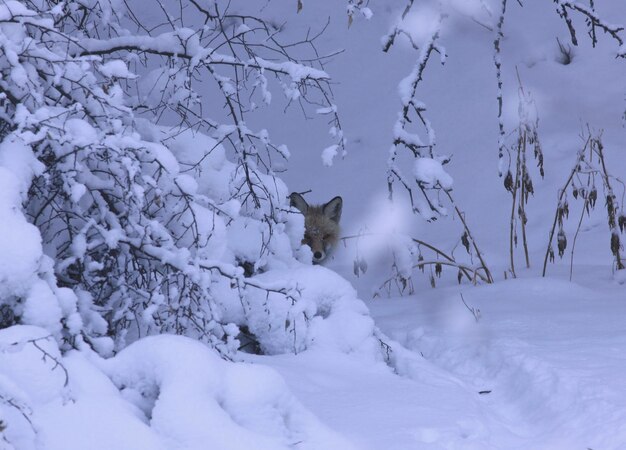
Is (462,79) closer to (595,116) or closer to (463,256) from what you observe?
(595,116)

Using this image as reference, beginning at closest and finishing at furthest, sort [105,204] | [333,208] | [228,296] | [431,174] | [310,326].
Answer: [105,204] → [431,174] → [310,326] → [228,296] → [333,208]

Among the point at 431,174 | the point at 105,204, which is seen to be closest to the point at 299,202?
the point at 431,174

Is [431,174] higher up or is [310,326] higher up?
[431,174]

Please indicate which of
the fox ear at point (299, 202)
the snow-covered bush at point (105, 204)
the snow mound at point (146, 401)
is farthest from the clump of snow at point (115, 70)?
the fox ear at point (299, 202)

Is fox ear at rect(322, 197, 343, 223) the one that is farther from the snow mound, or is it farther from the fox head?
the snow mound

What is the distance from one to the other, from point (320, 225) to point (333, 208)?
0.30m

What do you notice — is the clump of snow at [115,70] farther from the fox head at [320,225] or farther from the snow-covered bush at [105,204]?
the fox head at [320,225]

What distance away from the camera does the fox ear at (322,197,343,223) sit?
8784 mm

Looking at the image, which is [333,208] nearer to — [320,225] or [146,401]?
[320,225]

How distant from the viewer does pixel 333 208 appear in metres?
8.83

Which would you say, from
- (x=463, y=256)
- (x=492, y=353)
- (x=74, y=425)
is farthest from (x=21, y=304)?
(x=463, y=256)

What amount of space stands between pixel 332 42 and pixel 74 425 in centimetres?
1003

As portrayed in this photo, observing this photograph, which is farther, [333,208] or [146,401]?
[333,208]

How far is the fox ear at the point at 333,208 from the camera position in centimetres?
878
